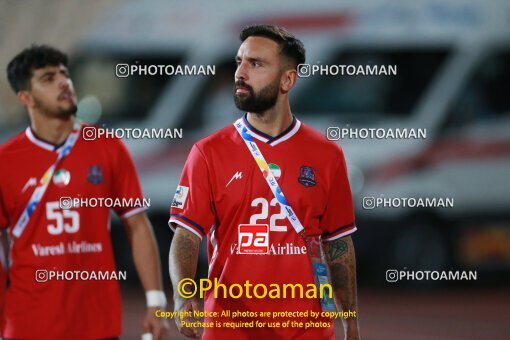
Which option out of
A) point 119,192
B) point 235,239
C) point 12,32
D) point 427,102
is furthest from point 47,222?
point 427,102

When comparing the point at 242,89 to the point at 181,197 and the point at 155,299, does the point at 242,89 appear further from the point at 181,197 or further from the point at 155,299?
the point at 155,299

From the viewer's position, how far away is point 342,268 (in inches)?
218

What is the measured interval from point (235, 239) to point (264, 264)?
0.51ft

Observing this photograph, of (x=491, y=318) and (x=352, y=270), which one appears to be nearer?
(x=352, y=270)

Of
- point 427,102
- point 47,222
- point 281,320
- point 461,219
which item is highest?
point 427,102

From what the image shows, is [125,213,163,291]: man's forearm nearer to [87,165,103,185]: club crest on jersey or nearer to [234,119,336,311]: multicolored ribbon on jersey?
[87,165,103,185]: club crest on jersey

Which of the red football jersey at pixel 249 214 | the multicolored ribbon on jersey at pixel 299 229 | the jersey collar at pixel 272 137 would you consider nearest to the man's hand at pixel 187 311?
the red football jersey at pixel 249 214

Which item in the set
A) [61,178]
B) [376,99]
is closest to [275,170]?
[61,178]

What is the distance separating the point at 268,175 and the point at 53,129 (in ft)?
4.47

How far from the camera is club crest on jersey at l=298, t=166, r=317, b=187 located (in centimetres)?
537

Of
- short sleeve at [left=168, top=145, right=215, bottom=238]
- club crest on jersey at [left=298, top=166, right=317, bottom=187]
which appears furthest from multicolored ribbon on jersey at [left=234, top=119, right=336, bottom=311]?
short sleeve at [left=168, top=145, right=215, bottom=238]

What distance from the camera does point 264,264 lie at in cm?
532

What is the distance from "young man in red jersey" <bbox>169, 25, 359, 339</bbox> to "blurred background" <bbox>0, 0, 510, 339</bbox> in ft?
21.5

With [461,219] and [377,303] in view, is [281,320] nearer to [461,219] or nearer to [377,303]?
[377,303]
